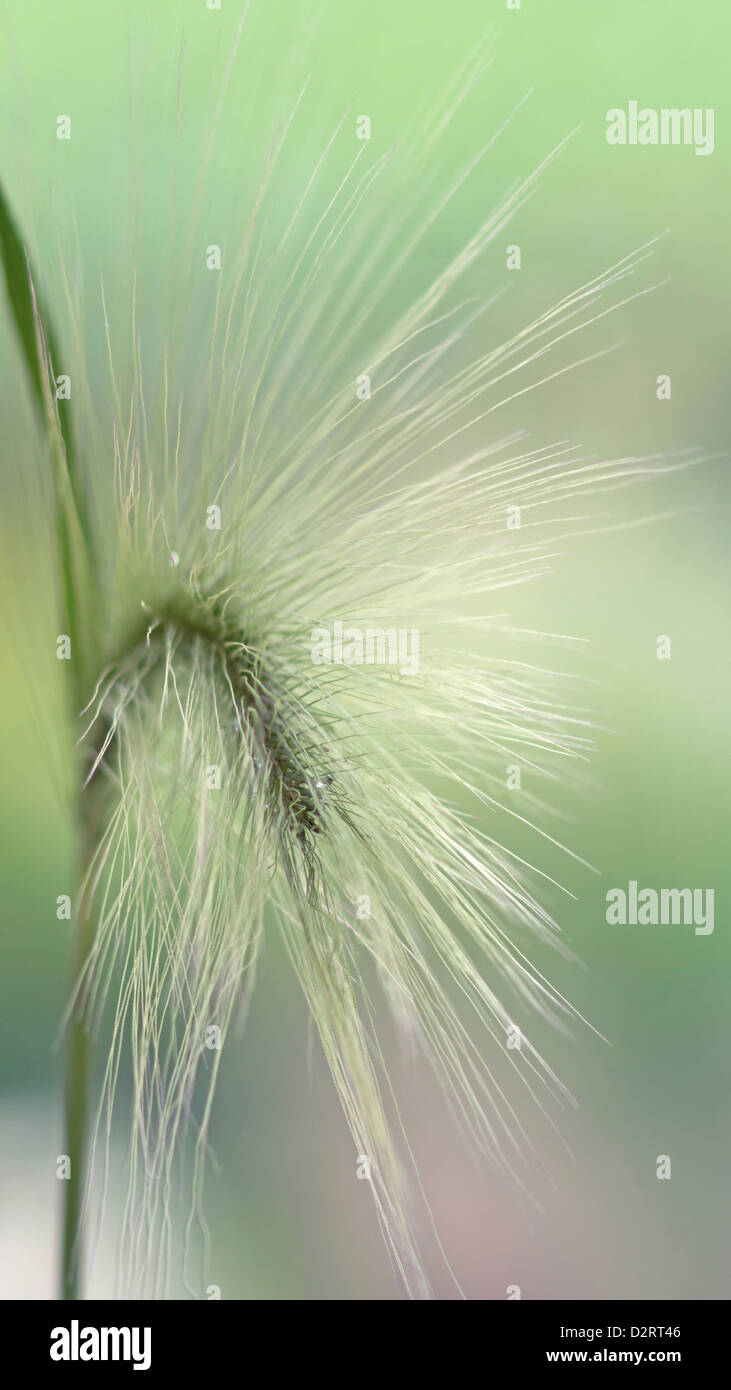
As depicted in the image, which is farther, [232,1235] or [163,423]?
[232,1235]

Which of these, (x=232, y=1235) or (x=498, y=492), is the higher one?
(x=498, y=492)

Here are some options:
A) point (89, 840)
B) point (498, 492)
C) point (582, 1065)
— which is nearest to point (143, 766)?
point (89, 840)

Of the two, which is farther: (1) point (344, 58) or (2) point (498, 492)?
(1) point (344, 58)

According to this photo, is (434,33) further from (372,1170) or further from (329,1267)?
(329,1267)

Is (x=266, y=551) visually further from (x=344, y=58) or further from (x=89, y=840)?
(x=344, y=58)

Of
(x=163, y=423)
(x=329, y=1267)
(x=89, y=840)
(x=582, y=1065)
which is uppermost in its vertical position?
(x=163, y=423)

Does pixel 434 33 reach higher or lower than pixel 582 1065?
higher
